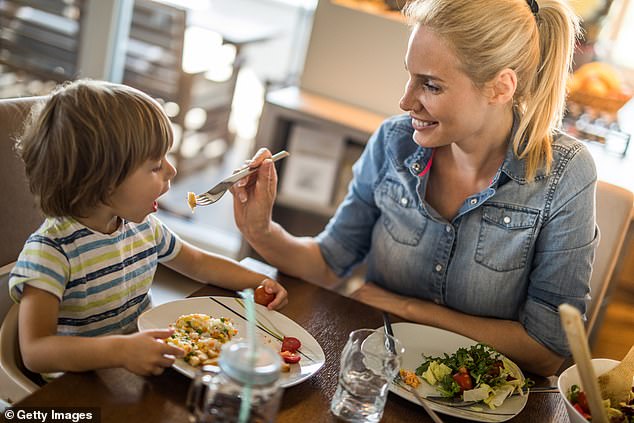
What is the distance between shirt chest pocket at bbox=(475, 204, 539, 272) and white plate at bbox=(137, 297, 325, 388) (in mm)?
498

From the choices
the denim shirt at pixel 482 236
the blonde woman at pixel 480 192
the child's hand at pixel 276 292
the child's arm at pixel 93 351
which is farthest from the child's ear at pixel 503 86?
the child's arm at pixel 93 351

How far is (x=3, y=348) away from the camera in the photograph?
1.15m

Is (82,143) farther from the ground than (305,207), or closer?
farther from the ground

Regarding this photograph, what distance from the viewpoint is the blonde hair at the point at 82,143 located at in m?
1.16

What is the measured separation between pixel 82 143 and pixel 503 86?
842 millimetres

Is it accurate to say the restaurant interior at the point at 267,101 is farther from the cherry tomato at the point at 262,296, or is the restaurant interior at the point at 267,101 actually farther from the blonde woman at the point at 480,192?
the blonde woman at the point at 480,192

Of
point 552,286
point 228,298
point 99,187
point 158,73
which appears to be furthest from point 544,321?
point 158,73

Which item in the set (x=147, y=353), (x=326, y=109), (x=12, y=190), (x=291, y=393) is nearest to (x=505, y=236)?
(x=291, y=393)

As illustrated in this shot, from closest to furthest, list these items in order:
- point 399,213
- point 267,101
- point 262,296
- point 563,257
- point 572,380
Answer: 1. point 572,380
2. point 262,296
3. point 563,257
4. point 399,213
5. point 267,101

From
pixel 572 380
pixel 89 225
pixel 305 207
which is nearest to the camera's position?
pixel 572 380

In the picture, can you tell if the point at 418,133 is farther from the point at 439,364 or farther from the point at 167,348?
the point at 167,348

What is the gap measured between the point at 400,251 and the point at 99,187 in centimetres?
72

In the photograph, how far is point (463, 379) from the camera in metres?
1.20

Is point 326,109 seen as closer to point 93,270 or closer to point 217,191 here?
point 217,191
